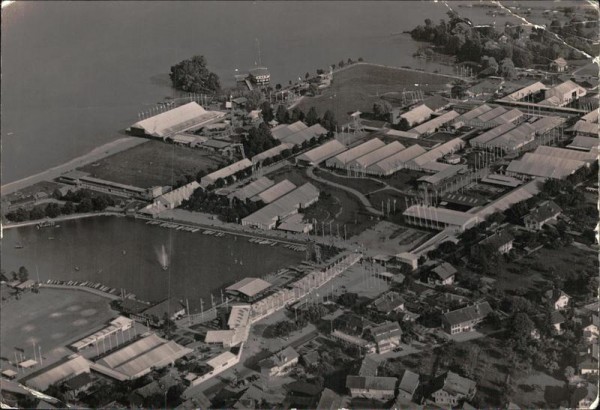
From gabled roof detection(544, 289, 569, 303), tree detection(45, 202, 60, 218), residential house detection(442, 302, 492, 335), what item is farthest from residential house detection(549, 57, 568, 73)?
tree detection(45, 202, 60, 218)

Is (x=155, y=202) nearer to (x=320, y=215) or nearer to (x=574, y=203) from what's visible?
(x=320, y=215)

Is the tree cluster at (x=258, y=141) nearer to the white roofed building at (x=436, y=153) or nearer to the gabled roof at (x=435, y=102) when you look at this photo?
the white roofed building at (x=436, y=153)

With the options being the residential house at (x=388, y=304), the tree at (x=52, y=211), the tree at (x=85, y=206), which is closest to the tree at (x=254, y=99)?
the tree at (x=85, y=206)

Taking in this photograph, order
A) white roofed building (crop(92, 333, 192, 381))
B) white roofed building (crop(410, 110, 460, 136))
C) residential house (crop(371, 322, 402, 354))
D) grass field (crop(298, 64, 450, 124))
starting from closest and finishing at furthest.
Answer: white roofed building (crop(92, 333, 192, 381)) → residential house (crop(371, 322, 402, 354)) → white roofed building (crop(410, 110, 460, 136)) → grass field (crop(298, 64, 450, 124))

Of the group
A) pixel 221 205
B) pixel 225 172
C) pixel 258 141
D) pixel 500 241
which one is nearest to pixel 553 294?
pixel 500 241

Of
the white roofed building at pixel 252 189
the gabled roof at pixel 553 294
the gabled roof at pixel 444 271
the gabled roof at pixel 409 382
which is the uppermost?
the white roofed building at pixel 252 189

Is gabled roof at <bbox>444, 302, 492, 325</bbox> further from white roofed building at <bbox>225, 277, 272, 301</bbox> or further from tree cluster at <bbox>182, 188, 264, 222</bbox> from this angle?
tree cluster at <bbox>182, 188, 264, 222</bbox>

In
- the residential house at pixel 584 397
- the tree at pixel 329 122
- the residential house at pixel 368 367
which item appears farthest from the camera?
the tree at pixel 329 122
